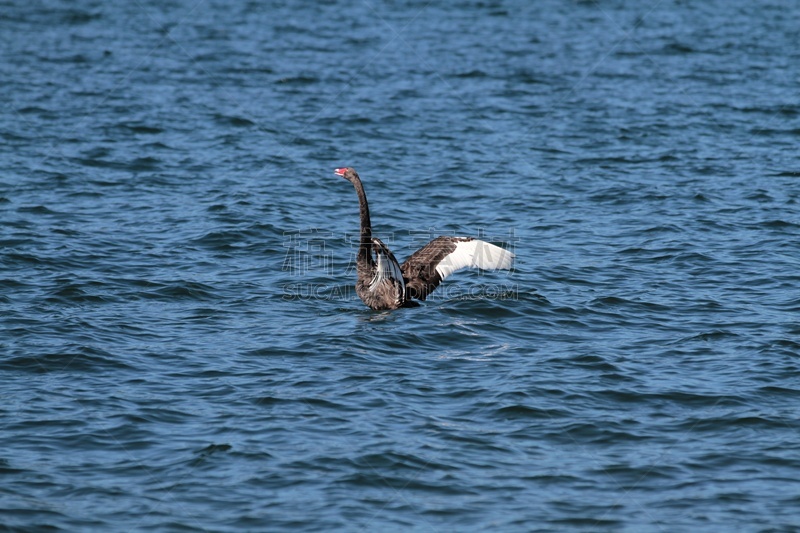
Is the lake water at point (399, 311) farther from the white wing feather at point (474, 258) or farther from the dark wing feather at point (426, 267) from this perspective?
the white wing feather at point (474, 258)

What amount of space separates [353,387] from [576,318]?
11.0ft

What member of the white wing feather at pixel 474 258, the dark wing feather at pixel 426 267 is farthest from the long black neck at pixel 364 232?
the white wing feather at pixel 474 258

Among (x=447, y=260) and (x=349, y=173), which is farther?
(x=349, y=173)

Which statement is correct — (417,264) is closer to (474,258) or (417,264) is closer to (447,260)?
(447,260)

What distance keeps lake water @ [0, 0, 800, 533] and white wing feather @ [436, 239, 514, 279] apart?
0.51m

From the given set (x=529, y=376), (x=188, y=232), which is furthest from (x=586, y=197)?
(x=529, y=376)

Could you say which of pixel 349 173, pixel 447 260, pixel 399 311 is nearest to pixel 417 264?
pixel 447 260

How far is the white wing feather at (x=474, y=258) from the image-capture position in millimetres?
11562

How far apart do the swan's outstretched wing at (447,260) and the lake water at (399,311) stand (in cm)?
33

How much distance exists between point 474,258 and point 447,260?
0.35m

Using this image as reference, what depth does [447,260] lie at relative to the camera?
11.7 meters

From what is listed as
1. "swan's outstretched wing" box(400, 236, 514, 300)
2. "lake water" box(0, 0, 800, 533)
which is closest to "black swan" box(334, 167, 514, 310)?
"swan's outstretched wing" box(400, 236, 514, 300)

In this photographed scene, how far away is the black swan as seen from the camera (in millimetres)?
11359

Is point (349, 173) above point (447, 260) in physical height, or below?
above
